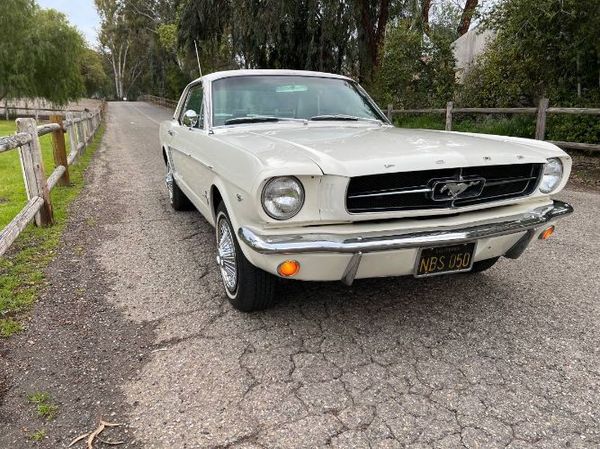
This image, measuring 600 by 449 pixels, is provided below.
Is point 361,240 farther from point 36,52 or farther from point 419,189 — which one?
point 36,52

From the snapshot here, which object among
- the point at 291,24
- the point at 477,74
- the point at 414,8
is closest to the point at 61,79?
the point at 291,24

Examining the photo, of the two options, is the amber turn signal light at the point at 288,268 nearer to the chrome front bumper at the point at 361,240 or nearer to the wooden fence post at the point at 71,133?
the chrome front bumper at the point at 361,240

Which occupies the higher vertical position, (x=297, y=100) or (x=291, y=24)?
(x=291, y=24)

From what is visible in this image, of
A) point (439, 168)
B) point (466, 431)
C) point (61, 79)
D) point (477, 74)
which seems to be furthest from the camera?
point (61, 79)

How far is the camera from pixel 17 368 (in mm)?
2553

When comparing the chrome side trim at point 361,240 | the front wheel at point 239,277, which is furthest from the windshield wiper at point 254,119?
the chrome side trim at point 361,240

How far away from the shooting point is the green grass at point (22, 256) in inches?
126

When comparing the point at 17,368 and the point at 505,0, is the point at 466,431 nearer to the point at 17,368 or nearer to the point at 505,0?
the point at 17,368

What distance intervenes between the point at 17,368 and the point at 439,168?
2.50 metres

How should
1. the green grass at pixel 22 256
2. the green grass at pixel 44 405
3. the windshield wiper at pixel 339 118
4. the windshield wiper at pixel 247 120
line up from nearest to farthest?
the green grass at pixel 44 405 → the green grass at pixel 22 256 → the windshield wiper at pixel 247 120 → the windshield wiper at pixel 339 118

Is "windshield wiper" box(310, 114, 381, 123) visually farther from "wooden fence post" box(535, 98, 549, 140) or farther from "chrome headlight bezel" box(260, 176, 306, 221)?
"wooden fence post" box(535, 98, 549, 140)

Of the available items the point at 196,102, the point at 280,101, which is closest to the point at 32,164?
the point at 196,102

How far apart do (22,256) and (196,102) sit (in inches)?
82.0

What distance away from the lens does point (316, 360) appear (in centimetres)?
259
